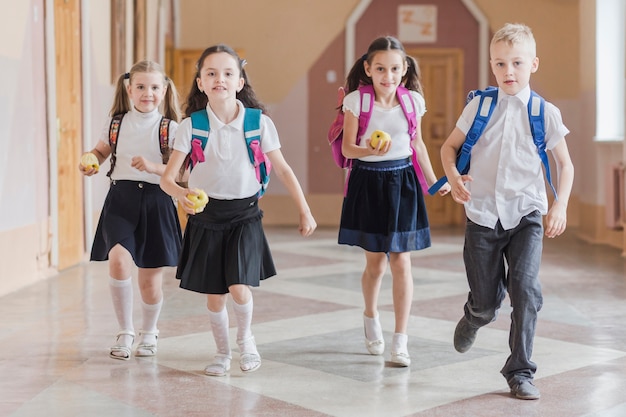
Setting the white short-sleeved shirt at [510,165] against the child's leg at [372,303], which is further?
the child's leg at [372,303]

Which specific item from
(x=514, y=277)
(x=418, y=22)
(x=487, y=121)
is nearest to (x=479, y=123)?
(x=487, y=121)

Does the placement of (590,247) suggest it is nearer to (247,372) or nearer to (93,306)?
(93,306)

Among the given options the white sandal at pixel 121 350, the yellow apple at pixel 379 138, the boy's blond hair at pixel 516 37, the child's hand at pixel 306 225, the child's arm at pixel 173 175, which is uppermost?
the boy's blond hair at pixel 516 37

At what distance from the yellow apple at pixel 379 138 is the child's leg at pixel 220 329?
847 millimetres

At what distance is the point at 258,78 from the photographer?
1257 cm

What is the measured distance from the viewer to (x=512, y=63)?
3.39m

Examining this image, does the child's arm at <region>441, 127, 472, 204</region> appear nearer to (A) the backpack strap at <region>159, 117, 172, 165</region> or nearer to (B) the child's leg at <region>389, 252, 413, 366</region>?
(B) the child's leg at <region>389, 252, 413, 366</region>

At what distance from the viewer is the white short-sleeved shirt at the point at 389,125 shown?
3.96 meters

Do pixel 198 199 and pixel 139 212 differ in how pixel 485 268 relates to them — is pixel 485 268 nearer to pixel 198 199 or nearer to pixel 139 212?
pixel 198 199

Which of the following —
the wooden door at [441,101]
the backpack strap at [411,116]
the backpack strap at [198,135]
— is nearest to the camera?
the backpack strap at [198,135]

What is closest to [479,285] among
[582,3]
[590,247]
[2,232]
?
[2,232]

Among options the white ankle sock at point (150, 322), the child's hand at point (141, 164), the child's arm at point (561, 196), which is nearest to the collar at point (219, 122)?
the child's hand at point (141, 164)

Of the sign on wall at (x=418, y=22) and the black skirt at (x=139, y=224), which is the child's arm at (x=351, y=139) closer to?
the black skirt at (x=139, y=224)

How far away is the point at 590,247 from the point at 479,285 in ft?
19.9
